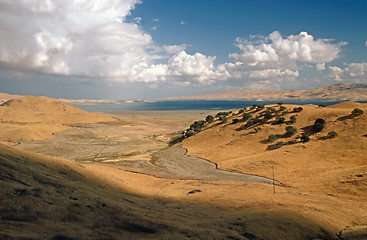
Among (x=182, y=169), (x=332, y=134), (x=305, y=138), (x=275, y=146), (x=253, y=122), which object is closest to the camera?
(x=182, y=169)

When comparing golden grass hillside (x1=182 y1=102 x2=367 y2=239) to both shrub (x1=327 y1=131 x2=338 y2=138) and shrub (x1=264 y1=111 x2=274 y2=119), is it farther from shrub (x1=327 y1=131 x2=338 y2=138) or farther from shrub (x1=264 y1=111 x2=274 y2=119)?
shrub (x1=264 y1=111 x2=274 y2=119)

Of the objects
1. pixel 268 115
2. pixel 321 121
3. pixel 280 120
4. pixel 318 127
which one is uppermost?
pixel 268 115

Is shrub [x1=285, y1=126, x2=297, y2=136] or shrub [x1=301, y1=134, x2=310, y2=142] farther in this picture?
shrub [x1=285, y1=126, x2=297, y2=136]

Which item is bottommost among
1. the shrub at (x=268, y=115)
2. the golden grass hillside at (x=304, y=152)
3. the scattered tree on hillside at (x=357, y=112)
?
the golden grass hillside at (x=304, y=152)

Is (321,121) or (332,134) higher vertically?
(321,121)

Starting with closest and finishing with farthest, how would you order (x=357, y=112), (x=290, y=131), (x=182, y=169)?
(x=182, y=169)
(x=357, y=112)
(x=290, y=131)

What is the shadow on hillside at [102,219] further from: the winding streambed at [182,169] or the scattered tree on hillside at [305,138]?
the scattered tree on hillside at [305,138]

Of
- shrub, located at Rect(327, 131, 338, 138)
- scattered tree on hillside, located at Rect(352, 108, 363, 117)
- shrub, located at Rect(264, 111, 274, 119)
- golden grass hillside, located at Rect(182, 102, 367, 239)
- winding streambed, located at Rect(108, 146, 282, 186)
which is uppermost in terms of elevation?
scattered tree on hillside, located at Rect(352, 108, 363, 117)

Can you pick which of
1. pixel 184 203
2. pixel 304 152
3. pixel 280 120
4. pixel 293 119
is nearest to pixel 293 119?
pixel 293 119

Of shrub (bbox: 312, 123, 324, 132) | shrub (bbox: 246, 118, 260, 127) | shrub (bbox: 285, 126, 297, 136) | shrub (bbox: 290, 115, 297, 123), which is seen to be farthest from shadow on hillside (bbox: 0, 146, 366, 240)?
shrub (bbox: 246, 118, 260, 127)

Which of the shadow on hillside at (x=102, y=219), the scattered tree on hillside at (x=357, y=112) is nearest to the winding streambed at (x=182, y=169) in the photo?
the shadow on hillside at (x=102, y=219)

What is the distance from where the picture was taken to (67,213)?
8148 mm

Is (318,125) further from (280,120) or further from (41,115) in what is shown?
(41,115)

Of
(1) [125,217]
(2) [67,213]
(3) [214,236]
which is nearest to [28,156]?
(2) [67,213]
